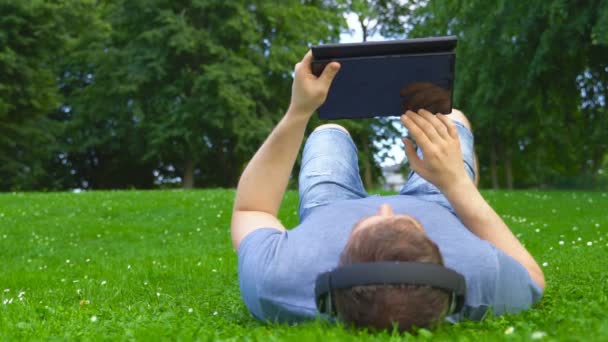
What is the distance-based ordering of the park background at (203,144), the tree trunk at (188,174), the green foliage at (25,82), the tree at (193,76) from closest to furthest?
1. the park background at (203,144)
2. the green foliage at (25,82)
3. the tree at (193,76)
4. the tree trunk at (188,174)

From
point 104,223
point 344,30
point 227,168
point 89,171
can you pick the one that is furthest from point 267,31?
point 104,223

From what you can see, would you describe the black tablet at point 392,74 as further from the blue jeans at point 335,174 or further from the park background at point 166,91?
the park background at point 166,91

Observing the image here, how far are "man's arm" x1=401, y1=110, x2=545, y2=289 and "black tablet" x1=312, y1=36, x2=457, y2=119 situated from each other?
168mm

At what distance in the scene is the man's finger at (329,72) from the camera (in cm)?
300

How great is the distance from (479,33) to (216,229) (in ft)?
23.5

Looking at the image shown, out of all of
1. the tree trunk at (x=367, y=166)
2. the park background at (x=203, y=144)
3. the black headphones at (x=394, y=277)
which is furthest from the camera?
the tree trunk at (x=367, y=166)

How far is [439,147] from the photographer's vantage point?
3.01 meters

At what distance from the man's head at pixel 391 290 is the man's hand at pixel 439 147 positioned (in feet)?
1.64

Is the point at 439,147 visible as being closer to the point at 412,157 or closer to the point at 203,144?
the point at 412,157

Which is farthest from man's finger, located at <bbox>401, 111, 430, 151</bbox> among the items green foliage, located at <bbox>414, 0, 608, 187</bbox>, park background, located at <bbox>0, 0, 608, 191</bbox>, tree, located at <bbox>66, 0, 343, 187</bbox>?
tree, located at <bbox>66, 0, 343, 187</bbox>

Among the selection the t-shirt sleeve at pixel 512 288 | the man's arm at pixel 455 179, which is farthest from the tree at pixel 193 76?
the t-shirt sleeve at pixel 512 288

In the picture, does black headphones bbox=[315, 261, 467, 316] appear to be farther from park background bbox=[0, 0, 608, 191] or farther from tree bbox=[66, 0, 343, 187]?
tree bbox=[66, 0, 343, 187]

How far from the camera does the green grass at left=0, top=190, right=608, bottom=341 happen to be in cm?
291

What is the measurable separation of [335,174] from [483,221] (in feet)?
2.92
